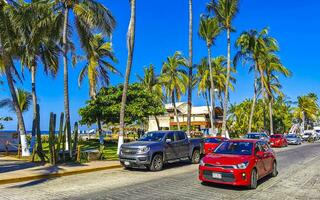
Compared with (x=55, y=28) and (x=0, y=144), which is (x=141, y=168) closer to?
(x=55, y=28)

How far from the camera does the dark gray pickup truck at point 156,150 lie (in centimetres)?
1545

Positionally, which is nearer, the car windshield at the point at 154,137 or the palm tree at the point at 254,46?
the car windshield at the point at 154,137

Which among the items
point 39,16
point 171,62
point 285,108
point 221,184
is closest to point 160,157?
point 221,184

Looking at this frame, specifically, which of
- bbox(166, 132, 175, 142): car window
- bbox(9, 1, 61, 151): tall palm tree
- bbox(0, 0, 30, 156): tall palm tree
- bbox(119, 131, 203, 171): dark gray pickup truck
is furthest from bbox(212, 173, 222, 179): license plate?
bbox(0, 0, 30, 156): tall palm tree

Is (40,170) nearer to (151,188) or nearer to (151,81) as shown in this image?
(151,188)

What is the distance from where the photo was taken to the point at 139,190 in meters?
10.6

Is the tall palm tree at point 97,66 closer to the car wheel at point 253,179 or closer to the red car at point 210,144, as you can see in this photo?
the red car at point 210,144

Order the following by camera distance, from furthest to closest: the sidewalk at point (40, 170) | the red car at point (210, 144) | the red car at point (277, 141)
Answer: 1. the red car at point (277, 141)
2. the red car at point (210, 144)
3. the sidewalk at point (40, 170)

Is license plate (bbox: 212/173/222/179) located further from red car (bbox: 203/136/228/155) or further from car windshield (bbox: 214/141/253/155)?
red car (bbox: 203/136/228/155)

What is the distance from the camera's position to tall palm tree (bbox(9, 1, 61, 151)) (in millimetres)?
19553

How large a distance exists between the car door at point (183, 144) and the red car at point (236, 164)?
209 inches

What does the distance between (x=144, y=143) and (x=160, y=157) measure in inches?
41.2

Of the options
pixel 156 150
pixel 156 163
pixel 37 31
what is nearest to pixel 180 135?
pixel 156 150

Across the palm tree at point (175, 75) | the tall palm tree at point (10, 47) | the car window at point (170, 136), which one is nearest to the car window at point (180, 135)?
the car window at point (170, 136)
